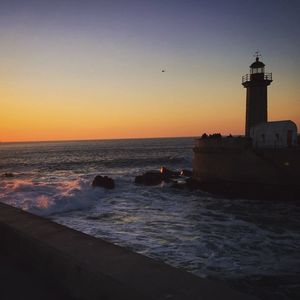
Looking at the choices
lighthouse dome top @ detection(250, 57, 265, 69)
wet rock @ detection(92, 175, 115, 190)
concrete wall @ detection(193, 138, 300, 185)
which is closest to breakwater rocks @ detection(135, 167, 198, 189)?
concrete wall @ detection(193, 138, 300, 185)

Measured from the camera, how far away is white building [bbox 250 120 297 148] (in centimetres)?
2289

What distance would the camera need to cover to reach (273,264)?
700 cm

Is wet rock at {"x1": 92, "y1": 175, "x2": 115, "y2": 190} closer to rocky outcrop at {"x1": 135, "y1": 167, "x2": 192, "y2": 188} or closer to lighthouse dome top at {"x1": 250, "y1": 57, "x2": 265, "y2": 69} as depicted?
rocky outcrop at {"x1": 135, "y1": 167, "x2": 192, "y2": 188}

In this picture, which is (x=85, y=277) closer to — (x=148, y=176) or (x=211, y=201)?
(x=211, y=201)

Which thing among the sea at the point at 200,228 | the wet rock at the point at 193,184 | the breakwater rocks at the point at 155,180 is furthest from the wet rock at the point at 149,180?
the sea at the point at 200,228

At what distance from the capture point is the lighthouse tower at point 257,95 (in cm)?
2798

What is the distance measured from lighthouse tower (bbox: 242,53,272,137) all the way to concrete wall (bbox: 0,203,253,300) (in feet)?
85.3

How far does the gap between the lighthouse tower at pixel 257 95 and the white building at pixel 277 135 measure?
3904 millimetres

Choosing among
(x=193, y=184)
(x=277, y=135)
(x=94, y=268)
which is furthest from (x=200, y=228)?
(x=277, y=135)

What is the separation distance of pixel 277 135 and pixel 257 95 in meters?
5.96

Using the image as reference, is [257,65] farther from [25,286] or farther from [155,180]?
[25,286]

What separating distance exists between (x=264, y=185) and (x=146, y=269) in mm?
18262

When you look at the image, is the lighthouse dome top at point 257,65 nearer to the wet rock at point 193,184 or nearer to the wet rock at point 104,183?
the wet rock at point 193,184

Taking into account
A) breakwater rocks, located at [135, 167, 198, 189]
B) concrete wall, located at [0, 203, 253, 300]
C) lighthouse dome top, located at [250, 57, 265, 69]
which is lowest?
breakwater rocks, located at [135, 167, 198, 189]
